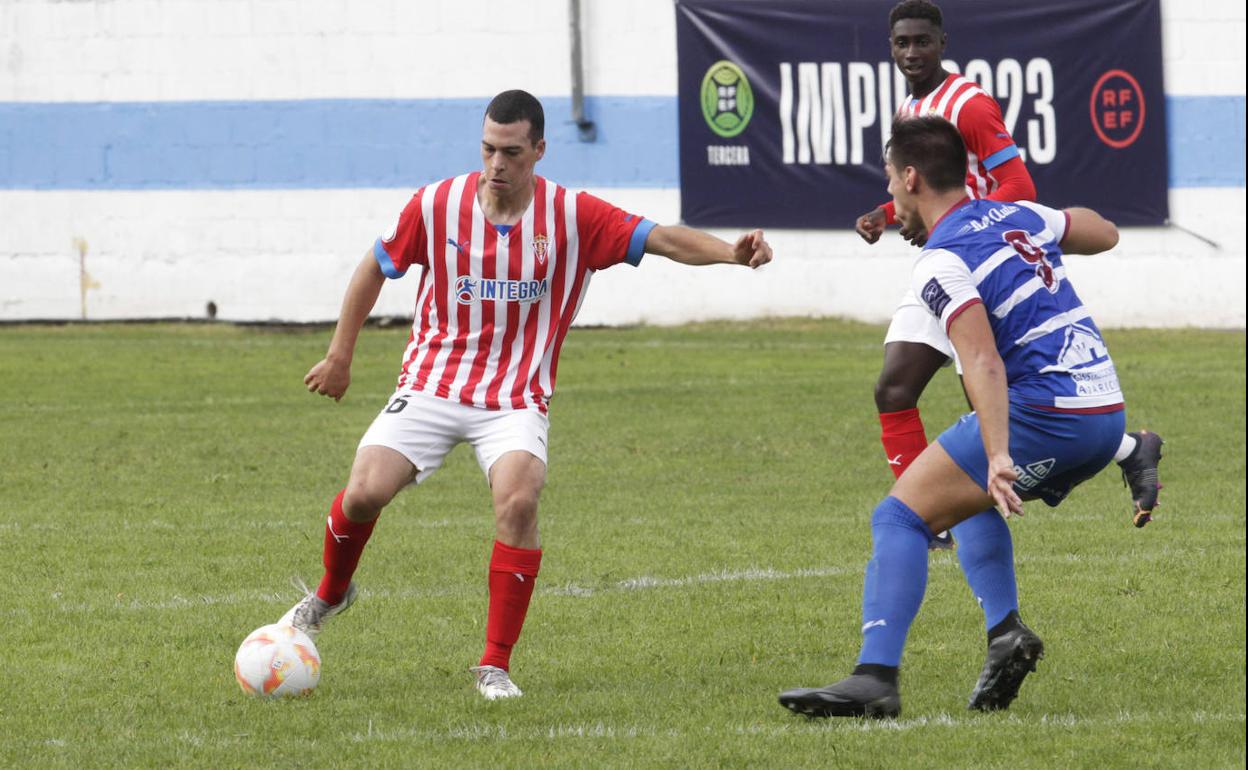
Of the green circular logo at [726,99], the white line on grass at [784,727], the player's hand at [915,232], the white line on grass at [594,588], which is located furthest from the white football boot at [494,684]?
the green circular logo at [726,99]

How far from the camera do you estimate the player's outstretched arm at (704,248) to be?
5828mm

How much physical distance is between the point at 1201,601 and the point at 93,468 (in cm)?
640

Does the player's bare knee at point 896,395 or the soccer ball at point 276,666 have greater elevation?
the player's bare knee at point 896,395

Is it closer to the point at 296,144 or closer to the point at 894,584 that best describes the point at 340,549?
the point at 894,584

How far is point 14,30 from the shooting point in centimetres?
2072

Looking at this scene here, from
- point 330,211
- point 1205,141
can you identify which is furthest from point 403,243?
point 1205,141

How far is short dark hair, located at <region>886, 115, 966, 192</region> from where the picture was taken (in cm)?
527

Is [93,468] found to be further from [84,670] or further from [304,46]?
[304,46]

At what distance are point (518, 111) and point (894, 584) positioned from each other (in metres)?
1.85

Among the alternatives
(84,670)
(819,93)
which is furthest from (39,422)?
(819,93)

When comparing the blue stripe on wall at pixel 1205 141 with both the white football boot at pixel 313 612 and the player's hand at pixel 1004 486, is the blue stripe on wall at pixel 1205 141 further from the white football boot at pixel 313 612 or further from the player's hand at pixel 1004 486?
the player's hand at pixel 1004 486

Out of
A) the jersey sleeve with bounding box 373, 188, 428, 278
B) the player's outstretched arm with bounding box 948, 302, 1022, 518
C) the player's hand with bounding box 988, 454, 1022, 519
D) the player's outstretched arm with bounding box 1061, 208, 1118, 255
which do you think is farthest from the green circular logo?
the player's hand with bounding box 988, 454, 1022, 519

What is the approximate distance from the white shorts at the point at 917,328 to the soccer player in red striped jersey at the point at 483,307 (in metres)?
1.27

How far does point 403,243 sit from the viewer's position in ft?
20.0
